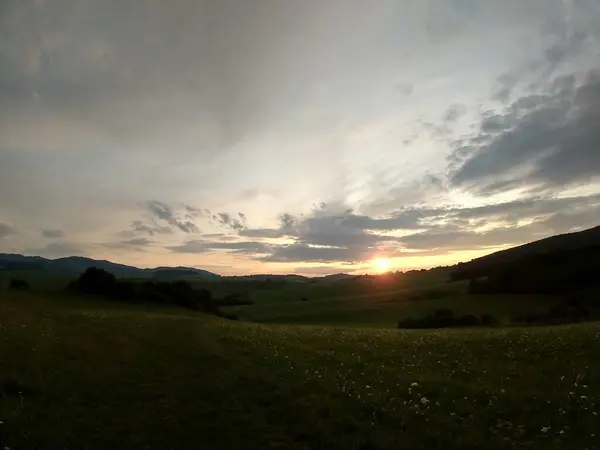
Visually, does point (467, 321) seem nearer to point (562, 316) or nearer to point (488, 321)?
point (488, 321)

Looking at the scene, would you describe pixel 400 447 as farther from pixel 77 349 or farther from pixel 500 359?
pixel 77 349

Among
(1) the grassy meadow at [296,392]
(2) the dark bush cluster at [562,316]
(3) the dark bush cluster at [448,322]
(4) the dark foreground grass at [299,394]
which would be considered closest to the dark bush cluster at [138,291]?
(3) the dark bush cluster at [448,322]

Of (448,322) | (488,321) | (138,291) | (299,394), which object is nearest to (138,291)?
(138,291)

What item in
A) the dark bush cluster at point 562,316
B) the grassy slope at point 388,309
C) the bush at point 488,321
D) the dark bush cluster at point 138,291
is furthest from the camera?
the dark bush cluster at point 138,291

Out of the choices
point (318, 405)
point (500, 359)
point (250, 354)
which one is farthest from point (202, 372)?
point (500, 359)

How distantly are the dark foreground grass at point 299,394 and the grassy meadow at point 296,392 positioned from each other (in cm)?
5

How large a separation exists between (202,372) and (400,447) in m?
11.4

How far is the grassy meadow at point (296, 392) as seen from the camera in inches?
485

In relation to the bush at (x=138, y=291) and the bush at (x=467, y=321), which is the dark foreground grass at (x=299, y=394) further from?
the bush at (x=138, y=291)

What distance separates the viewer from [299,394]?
17016 millimetres

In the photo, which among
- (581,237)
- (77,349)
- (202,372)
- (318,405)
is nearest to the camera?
(318,405)

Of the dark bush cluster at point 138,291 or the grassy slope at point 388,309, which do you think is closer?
the grassy slope at point 388,309

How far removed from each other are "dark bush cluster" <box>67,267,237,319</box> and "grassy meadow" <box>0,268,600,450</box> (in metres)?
49.7

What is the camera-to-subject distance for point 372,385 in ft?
61.0
